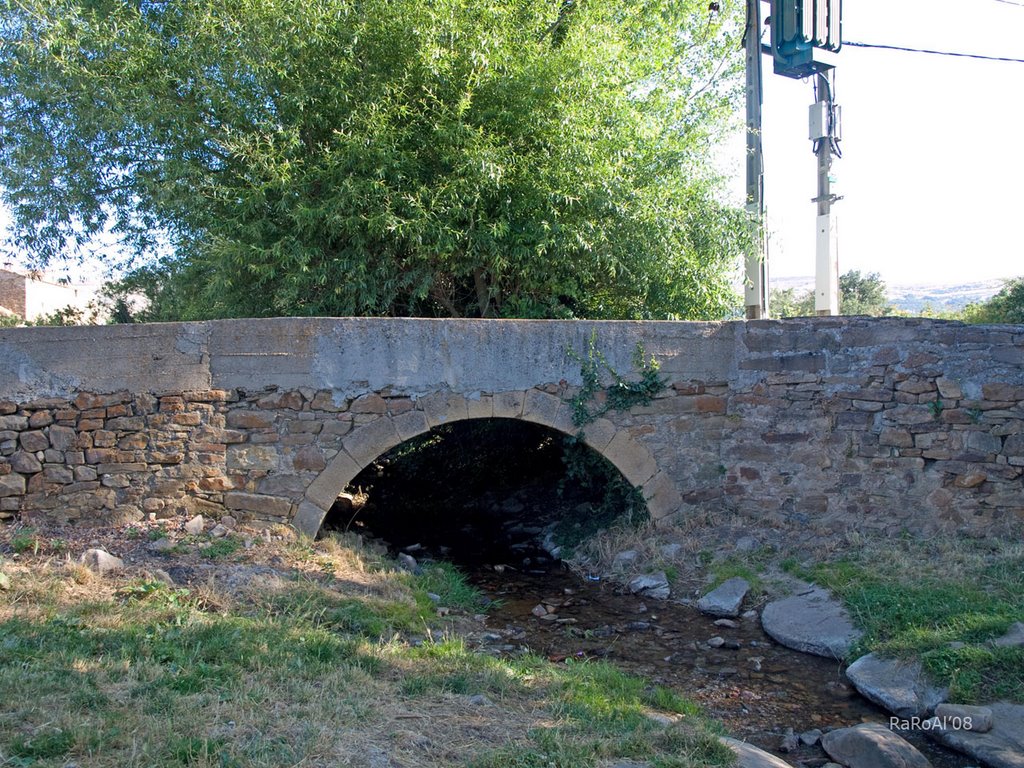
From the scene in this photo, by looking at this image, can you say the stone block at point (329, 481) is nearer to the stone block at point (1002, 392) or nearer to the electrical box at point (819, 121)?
the stone block at point (1002, 392)

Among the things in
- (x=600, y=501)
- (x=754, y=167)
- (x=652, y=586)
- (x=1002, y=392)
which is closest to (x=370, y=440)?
(x=652, y=586)

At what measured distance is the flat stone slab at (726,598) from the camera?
5.80 m

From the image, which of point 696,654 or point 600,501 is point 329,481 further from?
point 600,501

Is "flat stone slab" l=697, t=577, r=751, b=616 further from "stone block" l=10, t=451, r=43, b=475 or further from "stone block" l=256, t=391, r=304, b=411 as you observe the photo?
"stone block" l=10, t=451, r=43, b=475

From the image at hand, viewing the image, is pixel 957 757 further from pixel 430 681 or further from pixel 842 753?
pixel 430 681

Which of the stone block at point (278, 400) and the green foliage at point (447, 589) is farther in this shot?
the stone block at point (278, 400)

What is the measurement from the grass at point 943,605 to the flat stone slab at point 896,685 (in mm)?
65

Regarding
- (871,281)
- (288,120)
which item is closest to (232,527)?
(288,120)

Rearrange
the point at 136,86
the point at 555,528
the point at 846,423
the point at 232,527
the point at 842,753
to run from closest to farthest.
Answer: the point at 842,753
the point at 232,527
the point at 846,423
the point at 136,86
the point at 555,528

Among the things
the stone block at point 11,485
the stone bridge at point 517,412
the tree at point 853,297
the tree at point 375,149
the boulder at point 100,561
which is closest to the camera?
the boulder at point 100,561

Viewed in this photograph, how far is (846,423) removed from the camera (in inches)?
257

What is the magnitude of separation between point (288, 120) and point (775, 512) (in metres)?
5.44

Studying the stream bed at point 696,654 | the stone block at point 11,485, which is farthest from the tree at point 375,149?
the stream bed at point 696,654

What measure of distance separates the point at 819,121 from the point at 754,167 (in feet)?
2.46
